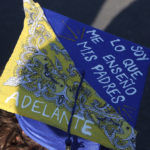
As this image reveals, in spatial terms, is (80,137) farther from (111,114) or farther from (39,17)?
(39,17)

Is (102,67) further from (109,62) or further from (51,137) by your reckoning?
(51,137)

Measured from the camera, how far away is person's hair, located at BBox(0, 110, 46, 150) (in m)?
1.11

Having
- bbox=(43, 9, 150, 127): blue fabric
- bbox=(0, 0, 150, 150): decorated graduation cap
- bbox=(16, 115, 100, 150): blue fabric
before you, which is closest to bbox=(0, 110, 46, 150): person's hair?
bbox=(16, 115, 100, 150): blue fabric

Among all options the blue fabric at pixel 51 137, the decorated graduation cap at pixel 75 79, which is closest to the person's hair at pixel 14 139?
the blue fabric at pixel 51 137

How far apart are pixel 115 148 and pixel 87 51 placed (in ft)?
1.91

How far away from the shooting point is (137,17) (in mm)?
2809

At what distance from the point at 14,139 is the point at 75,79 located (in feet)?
1.57

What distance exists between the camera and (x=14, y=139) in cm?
114

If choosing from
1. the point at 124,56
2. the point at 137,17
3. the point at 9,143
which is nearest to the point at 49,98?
the point at 9,143

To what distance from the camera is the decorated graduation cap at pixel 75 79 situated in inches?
39.9

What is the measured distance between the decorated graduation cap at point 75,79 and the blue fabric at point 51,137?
115 mm

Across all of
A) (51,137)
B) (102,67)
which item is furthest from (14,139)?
(102,67)

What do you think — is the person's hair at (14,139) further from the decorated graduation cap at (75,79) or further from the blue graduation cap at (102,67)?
the decorated graduation cap at (75,79)

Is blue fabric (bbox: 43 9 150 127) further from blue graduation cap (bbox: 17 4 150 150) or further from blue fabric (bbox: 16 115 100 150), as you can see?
blue fabric (bbox: 16 115 100 150)
